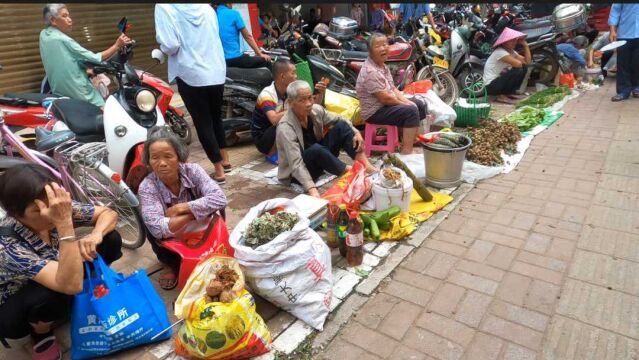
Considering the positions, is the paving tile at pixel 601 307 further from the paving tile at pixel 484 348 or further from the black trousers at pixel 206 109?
the black trousers at pixel 206 109

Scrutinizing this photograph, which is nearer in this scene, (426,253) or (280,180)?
(426,253)

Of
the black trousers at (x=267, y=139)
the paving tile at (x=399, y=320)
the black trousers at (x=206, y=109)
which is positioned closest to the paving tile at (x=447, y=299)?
the paving tile at (x=399, y=320)

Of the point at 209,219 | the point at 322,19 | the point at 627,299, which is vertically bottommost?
the point at 627,299

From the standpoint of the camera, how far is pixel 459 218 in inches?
137

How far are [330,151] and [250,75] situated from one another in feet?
6.61

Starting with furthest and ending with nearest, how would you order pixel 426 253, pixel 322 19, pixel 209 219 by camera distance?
pixel 322 19 → pixel 426 253 → pixel 209 219

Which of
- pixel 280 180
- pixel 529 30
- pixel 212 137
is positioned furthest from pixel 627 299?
pixel 529 30

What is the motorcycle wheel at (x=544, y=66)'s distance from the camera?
729cm

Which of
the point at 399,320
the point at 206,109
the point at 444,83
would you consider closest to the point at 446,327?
the point at 399,320

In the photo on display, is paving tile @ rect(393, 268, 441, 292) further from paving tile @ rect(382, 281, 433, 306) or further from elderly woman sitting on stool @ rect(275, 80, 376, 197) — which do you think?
elderly woman sitting on stool @ rect(275, 80, 376, 197)

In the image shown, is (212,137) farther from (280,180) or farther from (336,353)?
(336,353)

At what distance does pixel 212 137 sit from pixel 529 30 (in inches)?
238

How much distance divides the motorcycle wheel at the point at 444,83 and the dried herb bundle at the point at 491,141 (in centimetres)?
122

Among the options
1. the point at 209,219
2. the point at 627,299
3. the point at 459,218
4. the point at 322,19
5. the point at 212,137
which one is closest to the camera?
the point at 627,299
